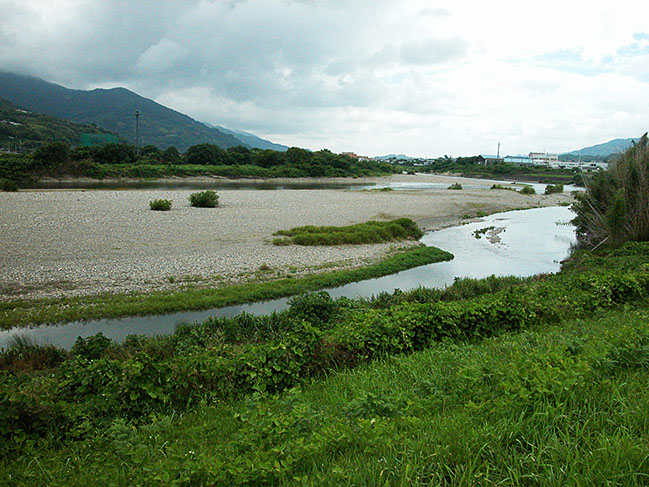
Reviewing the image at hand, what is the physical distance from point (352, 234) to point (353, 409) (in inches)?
846

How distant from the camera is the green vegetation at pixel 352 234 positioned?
24609 millimetres

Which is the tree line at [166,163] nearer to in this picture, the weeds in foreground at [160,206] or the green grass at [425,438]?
the weeds in foreground at [160,206]

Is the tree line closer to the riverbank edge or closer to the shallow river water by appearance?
the riverbank edge

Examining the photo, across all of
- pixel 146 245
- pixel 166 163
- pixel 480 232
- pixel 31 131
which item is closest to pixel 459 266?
pixel 480 232

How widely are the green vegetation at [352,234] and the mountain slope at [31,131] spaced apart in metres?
103

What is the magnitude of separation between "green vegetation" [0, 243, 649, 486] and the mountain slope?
4676 inches

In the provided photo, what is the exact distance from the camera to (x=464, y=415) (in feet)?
13.4

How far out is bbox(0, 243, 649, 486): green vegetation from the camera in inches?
133

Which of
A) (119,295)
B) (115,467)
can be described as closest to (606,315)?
(115,467)

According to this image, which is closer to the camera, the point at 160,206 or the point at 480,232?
the point at 480,232

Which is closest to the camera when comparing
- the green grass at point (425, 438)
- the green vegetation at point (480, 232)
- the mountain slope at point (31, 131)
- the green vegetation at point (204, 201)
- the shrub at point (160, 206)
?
the green grass at point (425, 438)

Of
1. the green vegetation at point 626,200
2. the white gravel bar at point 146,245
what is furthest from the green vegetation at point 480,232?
the green vegetation at point 626,200

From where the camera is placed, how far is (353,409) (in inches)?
184

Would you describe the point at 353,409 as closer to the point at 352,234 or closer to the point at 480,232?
the point at 352,234
